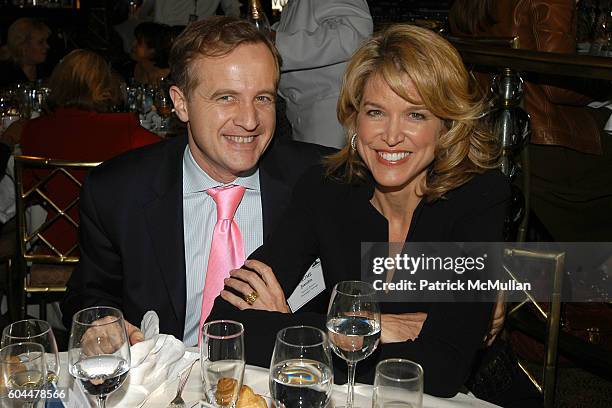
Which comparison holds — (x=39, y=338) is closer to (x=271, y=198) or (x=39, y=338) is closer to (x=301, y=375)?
(x=301, y=375)

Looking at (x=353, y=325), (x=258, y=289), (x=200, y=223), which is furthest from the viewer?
(x=200, y=223)

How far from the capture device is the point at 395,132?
2.05 meters

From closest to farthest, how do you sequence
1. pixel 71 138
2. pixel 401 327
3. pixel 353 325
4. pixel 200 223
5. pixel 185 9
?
pixel 353 325, pixel 401 327, pixel 200 223, pixel 71 138, pixel 185 9

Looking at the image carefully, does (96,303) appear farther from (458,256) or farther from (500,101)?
(500,101)

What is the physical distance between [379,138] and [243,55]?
0.45 meters

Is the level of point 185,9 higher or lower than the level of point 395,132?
higher

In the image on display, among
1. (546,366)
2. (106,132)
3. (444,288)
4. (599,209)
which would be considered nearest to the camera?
(444,288)

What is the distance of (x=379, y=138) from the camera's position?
6.87ft

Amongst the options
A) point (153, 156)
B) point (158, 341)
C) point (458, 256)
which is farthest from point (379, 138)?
point (158, 341)

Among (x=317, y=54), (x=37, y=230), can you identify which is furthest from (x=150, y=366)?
(x=317, y=54)

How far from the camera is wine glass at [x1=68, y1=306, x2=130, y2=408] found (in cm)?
131

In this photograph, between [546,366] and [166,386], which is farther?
[546,366]

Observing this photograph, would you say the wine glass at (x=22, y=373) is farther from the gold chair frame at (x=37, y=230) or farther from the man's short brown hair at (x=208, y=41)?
the gold chair frame at (x=37, y=230)

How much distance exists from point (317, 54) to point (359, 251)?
1892 millimetres
